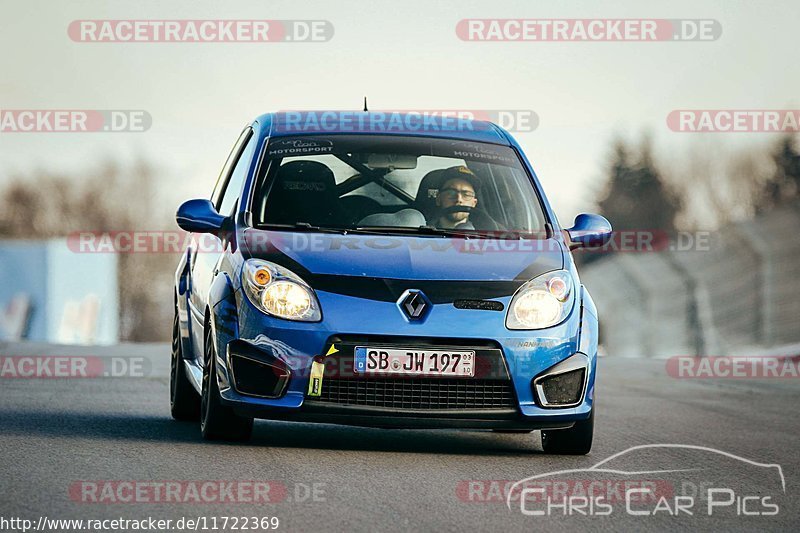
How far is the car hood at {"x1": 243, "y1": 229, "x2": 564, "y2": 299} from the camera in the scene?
807 centimetres

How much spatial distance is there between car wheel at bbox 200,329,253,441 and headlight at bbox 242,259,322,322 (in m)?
0.45

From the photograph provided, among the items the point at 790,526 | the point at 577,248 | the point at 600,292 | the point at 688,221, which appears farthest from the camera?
the point at 688,221

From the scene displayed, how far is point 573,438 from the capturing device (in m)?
8.55

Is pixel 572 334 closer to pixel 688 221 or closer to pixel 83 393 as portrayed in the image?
pixel 83 393

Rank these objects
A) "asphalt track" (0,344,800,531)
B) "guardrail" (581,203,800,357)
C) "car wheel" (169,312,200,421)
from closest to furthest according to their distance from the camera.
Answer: "asphalt track" (0,344,800,531) → "car wheel" (169,312,200,421) → "guardrail" (581,203,800,357)

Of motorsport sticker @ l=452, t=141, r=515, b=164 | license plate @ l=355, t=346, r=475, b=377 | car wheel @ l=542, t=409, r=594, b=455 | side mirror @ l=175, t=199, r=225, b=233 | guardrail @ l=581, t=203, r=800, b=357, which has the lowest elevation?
guardrail @ l=581, t=203, r=800, b=357

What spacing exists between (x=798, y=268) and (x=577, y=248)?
38.5 ft

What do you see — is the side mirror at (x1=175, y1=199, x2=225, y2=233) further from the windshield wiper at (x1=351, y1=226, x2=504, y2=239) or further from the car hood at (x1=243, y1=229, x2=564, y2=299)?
the windshield wiper at (x1=351, y1=226, x2=504, y2=239)

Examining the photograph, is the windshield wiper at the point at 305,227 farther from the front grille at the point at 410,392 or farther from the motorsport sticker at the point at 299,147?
the front grille at the point at 410,392

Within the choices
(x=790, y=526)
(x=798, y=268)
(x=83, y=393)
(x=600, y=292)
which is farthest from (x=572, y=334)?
(x=600, y=292)

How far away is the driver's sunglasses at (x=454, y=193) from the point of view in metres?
9.27

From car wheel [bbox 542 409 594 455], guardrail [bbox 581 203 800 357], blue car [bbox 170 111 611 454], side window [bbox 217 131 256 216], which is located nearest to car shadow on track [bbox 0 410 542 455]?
car wheel [bbox 542 409 594 455]

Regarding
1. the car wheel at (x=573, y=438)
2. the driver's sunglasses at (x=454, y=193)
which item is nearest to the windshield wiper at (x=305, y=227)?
the driver's sunglasses at (x=454, y=193)

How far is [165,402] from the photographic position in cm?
1174
